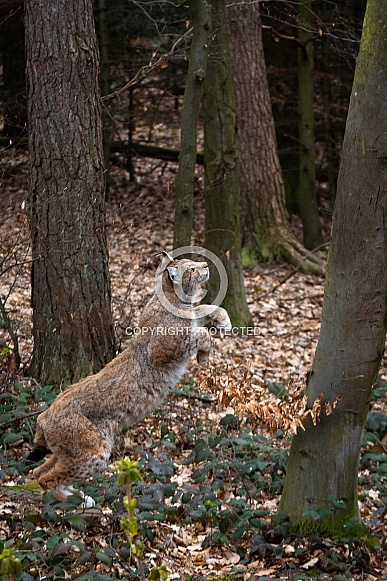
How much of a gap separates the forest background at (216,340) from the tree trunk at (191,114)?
0.10 metres

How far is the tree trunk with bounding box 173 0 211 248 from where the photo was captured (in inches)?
349

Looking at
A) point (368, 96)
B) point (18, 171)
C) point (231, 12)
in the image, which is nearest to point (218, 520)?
point (368, 96)

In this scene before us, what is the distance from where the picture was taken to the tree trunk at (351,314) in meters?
5.19

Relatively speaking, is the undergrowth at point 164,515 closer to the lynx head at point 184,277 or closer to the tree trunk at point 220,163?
the lynx head at point 184,277

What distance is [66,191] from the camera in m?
7.40

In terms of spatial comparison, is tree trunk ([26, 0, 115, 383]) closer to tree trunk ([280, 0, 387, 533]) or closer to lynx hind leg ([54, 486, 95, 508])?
lynx hind leg ([54, 486, 95, 508])

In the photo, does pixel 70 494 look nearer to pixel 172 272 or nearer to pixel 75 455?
pixel 75 455

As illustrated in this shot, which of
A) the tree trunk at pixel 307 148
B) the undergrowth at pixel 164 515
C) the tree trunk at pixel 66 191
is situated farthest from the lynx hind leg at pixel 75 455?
the tree trunk at pixel 307 148

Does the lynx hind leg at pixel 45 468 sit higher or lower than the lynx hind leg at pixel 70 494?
higher

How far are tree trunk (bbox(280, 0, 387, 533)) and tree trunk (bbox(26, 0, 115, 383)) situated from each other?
277 cm

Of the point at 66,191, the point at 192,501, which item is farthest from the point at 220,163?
the point at 192,501

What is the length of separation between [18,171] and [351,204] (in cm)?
1311

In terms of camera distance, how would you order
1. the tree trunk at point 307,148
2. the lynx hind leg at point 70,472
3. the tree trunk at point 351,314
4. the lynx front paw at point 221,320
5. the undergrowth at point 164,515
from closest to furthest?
the undergrowth at point 164,515
the tree trunk at point 351,314
the lynx hind leg at point 70,472
the lynx front paw at point 221,320
the tree trunk at point 307,148

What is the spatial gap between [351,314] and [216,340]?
5374 millimetres
